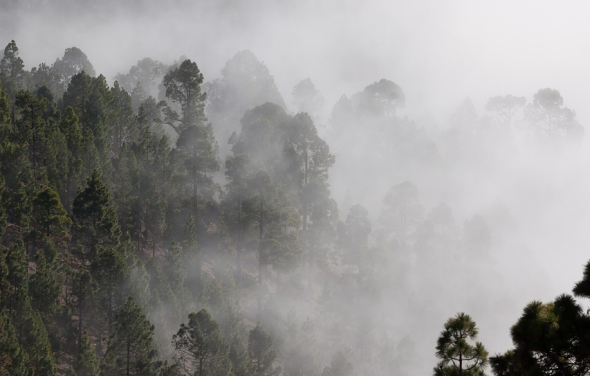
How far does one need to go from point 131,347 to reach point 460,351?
23.8 metres

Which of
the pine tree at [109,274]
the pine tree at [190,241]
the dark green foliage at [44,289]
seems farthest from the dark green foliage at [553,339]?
the pine tree at [190,241]

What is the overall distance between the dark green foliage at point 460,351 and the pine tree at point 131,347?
73.5ft

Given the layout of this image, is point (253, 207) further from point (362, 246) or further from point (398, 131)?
point (398, 131)

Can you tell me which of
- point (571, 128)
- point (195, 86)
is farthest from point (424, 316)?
point (571, 128)

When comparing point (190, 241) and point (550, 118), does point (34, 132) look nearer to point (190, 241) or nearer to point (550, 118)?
point (190, 241)

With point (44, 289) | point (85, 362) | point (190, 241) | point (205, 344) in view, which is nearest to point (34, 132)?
point (44, 289)

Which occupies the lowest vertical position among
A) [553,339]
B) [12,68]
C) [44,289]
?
[553,339]

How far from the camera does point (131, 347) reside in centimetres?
3441

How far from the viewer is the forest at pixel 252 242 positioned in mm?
34000

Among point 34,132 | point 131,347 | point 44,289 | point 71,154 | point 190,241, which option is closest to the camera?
point 131,347

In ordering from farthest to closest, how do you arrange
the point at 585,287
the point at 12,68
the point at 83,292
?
1. the point at 12,68
2. the point at 83,292
3. the point at 585,287

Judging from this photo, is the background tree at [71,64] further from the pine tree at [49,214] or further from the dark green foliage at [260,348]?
the dark green foliage at [260,348]

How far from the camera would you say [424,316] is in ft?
242

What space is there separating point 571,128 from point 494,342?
79072 millimetres
